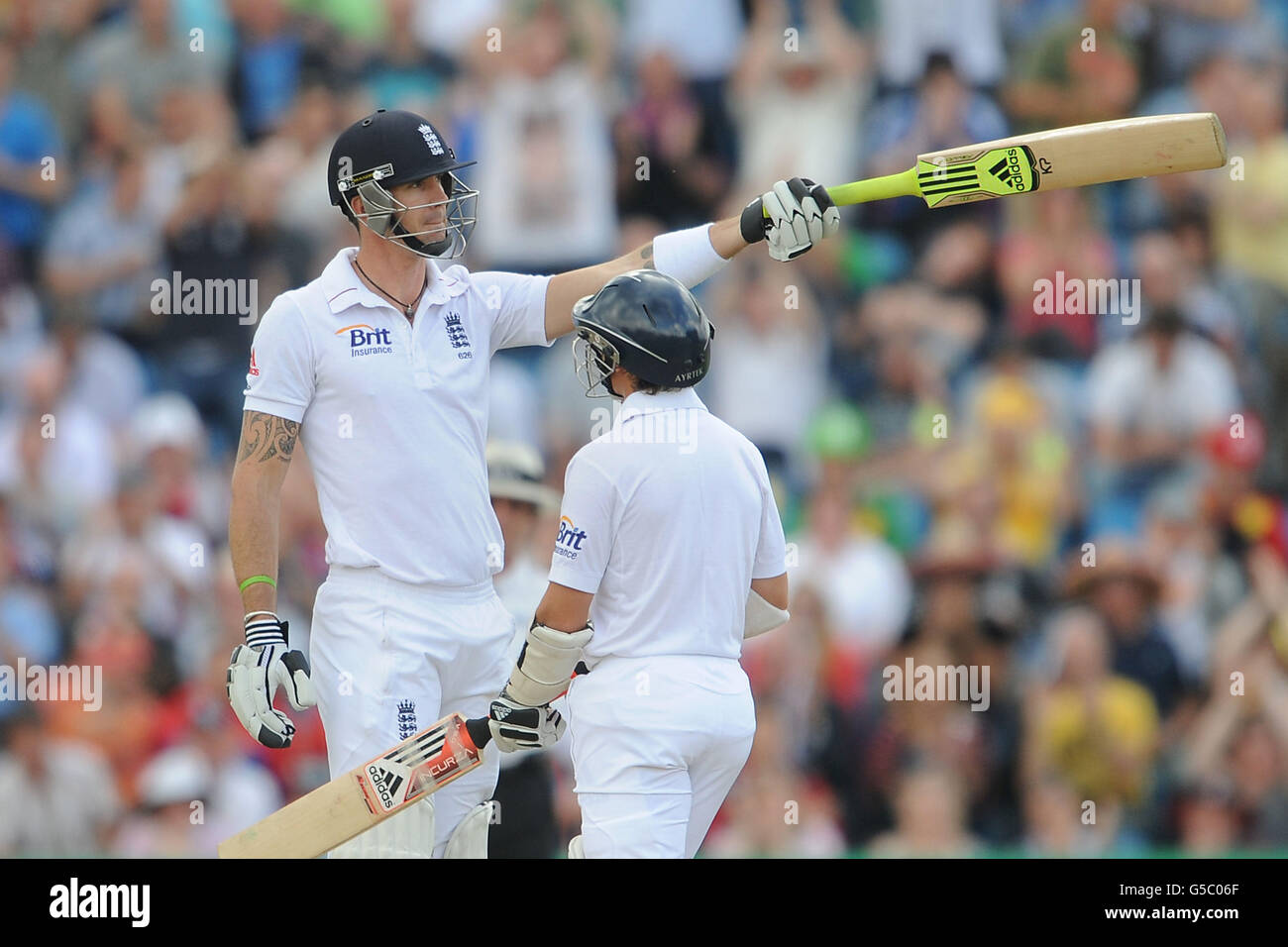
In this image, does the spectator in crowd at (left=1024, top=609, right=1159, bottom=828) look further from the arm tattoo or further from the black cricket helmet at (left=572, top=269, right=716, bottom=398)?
the arm tattoo

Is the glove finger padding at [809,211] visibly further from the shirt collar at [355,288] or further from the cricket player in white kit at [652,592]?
the shirt collar at [355,288]

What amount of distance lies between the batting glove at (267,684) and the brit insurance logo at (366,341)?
2.70ft

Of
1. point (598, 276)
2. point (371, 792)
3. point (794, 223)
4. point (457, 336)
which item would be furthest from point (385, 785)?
point (794, 223)

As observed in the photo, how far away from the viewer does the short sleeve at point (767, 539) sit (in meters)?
5.30

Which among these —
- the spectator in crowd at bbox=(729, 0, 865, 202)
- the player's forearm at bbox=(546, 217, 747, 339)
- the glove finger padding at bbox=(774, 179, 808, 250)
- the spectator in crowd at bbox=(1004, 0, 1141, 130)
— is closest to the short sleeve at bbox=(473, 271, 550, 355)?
the player's forearm at bbox=(546, 217, 747, 339)

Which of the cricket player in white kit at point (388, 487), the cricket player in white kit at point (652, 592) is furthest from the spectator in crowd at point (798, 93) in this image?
the cricket player in white kit at point (652, 592)

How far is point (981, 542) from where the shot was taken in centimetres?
948

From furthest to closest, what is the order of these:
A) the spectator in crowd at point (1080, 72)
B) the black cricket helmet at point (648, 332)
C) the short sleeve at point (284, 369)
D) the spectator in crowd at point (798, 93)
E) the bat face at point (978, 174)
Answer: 1. the spectator in crowd at point (798, 93)
2. the spectator in crowd at point (1080, 72)
3. the bat face at point (978, 174)
4. the short sleeve at point (284, 369)
5. the black cricket helmet at point (648, 332)

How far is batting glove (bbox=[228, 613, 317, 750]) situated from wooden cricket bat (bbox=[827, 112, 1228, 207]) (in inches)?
81.3

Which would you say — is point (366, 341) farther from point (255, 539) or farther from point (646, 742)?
point (646, 742)

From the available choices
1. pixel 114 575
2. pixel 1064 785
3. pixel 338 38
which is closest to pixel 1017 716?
pixel 1064 785

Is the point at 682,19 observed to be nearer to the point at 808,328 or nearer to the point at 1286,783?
the point at 808,328

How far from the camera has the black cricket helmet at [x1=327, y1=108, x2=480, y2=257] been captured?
5570mm

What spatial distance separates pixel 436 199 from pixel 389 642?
130 cm
